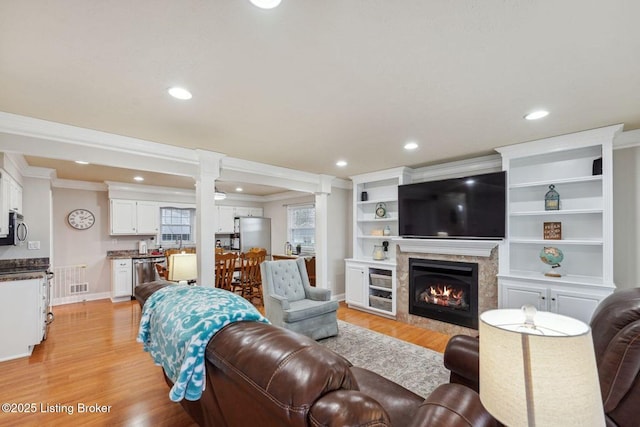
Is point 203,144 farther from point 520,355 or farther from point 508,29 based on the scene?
point 520,355

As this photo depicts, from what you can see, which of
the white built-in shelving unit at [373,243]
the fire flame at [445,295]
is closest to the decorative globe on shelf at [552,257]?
the fire flame at [445,295]

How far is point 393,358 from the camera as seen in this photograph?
3252mm

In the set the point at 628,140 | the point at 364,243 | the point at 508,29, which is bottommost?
the point at 364,243

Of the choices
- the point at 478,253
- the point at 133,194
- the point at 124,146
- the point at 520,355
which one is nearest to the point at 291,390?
the point at 520,355

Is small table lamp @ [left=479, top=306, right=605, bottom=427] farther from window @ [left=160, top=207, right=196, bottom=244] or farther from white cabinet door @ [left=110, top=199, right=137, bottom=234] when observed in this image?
window @ [left=160, top=207, right=196, bottom=244]

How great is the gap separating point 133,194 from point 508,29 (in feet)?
22.2

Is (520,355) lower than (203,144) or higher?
lower

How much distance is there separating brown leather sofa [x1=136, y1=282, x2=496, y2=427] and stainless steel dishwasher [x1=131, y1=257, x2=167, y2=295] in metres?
5.52

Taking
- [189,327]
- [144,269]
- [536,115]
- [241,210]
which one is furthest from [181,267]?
[241,210]

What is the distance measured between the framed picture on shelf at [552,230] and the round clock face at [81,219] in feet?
24.9

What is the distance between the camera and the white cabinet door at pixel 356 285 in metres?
5.05

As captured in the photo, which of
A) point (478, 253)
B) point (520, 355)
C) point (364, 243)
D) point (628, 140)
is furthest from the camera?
point (364, 243)

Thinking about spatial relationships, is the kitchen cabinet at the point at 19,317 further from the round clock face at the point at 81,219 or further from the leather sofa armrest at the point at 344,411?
the leather sofa armrest at the point at 344,411

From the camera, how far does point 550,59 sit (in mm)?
1779
